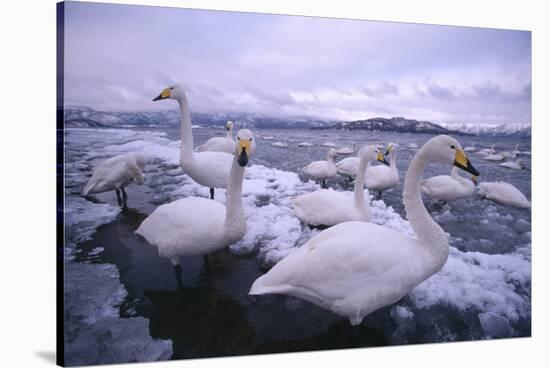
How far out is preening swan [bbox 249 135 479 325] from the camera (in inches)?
95.8

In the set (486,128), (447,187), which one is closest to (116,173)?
(447,187)

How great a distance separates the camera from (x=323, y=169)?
3236mm

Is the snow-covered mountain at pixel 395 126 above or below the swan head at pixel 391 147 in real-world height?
above

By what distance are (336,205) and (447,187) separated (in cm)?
90

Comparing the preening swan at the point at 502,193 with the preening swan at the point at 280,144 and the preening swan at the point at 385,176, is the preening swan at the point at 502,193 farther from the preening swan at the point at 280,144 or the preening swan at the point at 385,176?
the preening swan at the point at 280,144

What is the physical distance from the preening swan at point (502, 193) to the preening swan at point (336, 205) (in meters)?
0.95

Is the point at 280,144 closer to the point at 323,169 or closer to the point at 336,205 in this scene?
the point at 323,169

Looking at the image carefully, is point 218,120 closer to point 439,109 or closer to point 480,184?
point 439,109

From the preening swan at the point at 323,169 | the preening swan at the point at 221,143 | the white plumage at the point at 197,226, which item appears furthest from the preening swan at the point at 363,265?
the preening swan at the point at 221,143

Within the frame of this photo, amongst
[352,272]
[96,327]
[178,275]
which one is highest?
[352,272]

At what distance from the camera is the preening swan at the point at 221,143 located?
2937 mm

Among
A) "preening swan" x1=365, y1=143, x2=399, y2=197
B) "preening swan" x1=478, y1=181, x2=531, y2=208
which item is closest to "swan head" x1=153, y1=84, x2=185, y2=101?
"preening swan" x1=365, y1=143, x2=399, y2=197

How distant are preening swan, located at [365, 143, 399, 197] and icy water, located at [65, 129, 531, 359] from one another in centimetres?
6

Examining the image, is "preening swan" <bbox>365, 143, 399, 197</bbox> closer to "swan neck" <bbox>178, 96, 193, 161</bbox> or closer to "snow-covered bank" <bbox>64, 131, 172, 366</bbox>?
"swan neck" <bbox>178, 96, 193, 161</bbox>
